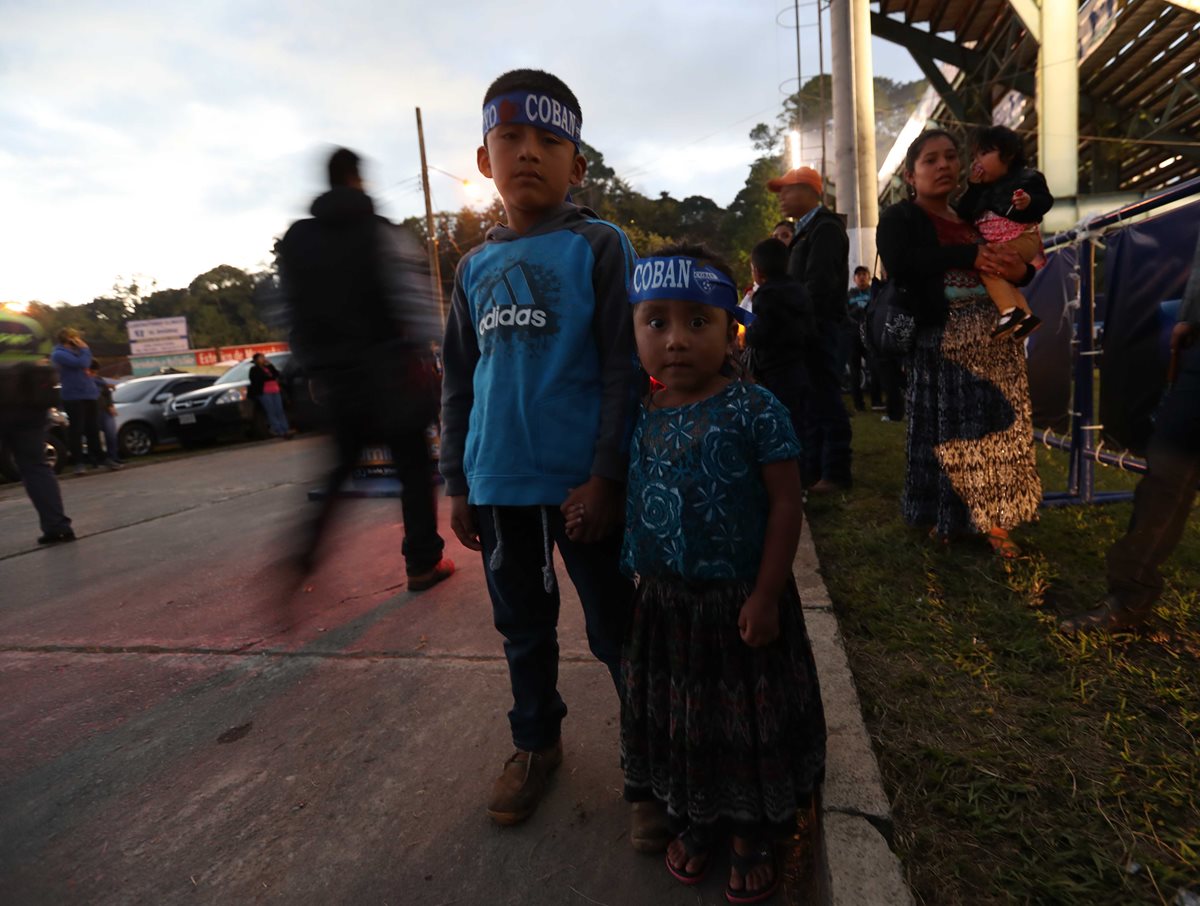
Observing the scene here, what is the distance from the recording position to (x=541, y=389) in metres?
1.72

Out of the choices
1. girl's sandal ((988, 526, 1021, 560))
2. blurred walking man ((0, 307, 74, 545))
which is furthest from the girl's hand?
blurred walking man ((0, 307, 74, 545))

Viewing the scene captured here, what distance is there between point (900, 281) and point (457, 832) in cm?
291

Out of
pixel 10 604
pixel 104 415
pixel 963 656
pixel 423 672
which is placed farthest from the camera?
pixel 104 415

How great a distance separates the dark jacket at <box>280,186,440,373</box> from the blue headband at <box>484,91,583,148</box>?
45.6 inches

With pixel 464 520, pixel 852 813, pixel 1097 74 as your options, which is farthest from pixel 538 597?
pixel 1097 74

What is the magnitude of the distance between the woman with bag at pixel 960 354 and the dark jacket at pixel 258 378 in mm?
12620

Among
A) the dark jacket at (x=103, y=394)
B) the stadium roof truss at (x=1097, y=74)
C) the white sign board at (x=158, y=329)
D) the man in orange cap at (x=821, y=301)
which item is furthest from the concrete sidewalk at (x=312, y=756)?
the white sign board at (x=158, y=329)

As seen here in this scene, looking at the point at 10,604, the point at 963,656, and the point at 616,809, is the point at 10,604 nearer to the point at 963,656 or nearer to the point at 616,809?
the point at 616,809

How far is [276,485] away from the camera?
7.63 meters

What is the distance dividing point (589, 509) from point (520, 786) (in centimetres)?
83

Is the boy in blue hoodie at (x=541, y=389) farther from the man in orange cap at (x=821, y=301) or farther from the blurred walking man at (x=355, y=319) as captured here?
the man in orange cap at (x=821, y=301)

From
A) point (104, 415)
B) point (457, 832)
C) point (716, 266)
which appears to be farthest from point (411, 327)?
point (104, 415)

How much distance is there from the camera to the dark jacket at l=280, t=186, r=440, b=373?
2.73 meters

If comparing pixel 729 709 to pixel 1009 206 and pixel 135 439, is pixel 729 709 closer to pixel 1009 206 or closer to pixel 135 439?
pixel 1009 206
